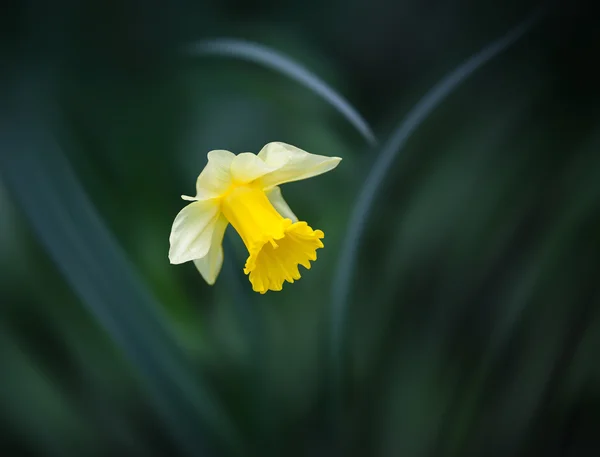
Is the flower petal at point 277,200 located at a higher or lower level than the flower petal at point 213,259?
higher

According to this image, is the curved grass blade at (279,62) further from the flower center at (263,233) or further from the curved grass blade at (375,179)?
the flower center at (263,233)

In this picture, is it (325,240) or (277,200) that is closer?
(277,200)

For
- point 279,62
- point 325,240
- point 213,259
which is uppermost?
point 279,62

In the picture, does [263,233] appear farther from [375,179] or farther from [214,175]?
[375,179]

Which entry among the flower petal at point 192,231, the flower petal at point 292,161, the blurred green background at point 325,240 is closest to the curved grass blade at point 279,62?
the blurred green background at point 325,240

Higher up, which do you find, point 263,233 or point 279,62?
point 279,62

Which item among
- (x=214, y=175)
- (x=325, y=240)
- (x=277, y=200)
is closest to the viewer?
(x=214, y=175)

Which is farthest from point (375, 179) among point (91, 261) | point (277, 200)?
point (91, 261)
